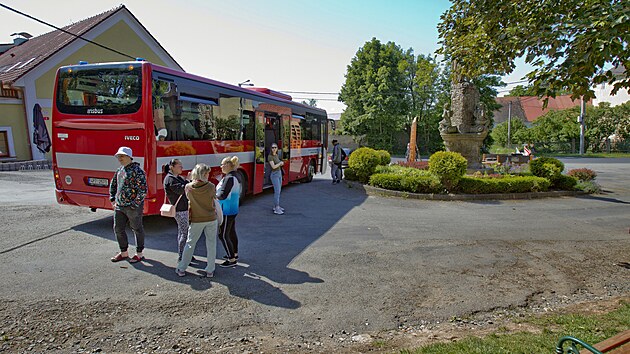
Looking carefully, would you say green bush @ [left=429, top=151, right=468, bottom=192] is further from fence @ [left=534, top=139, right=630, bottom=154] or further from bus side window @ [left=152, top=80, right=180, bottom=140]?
fence @ [left=534, top=139, right=630, bottom=154]

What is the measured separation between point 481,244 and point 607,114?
46819mm

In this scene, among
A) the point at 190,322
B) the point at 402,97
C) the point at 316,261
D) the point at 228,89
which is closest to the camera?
the point at 190,322

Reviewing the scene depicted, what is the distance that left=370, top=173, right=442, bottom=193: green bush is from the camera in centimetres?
1236

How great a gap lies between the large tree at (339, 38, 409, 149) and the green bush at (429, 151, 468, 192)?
25.5 meters

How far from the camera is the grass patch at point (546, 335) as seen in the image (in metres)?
3.59

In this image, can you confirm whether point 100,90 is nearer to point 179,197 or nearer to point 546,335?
point 179,197

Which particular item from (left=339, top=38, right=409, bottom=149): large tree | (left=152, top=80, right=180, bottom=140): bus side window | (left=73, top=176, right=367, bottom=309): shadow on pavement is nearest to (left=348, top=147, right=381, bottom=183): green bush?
(left=73, top=176, right=367, bottom=309): shadow on pavement

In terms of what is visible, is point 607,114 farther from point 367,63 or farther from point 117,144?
point 117,144

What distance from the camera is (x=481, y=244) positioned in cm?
740

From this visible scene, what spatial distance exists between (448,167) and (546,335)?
27.8 feet

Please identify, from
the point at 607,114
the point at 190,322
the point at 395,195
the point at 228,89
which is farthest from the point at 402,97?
the point at 190,322

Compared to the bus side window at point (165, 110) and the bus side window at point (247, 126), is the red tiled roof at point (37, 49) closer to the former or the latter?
the bus side window at point (247, 126)

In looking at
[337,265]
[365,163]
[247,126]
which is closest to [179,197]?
[337,265]

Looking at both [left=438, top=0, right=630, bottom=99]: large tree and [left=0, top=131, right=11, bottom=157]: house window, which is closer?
[left=438, top=0, right=630, bottom=99]: large tree
